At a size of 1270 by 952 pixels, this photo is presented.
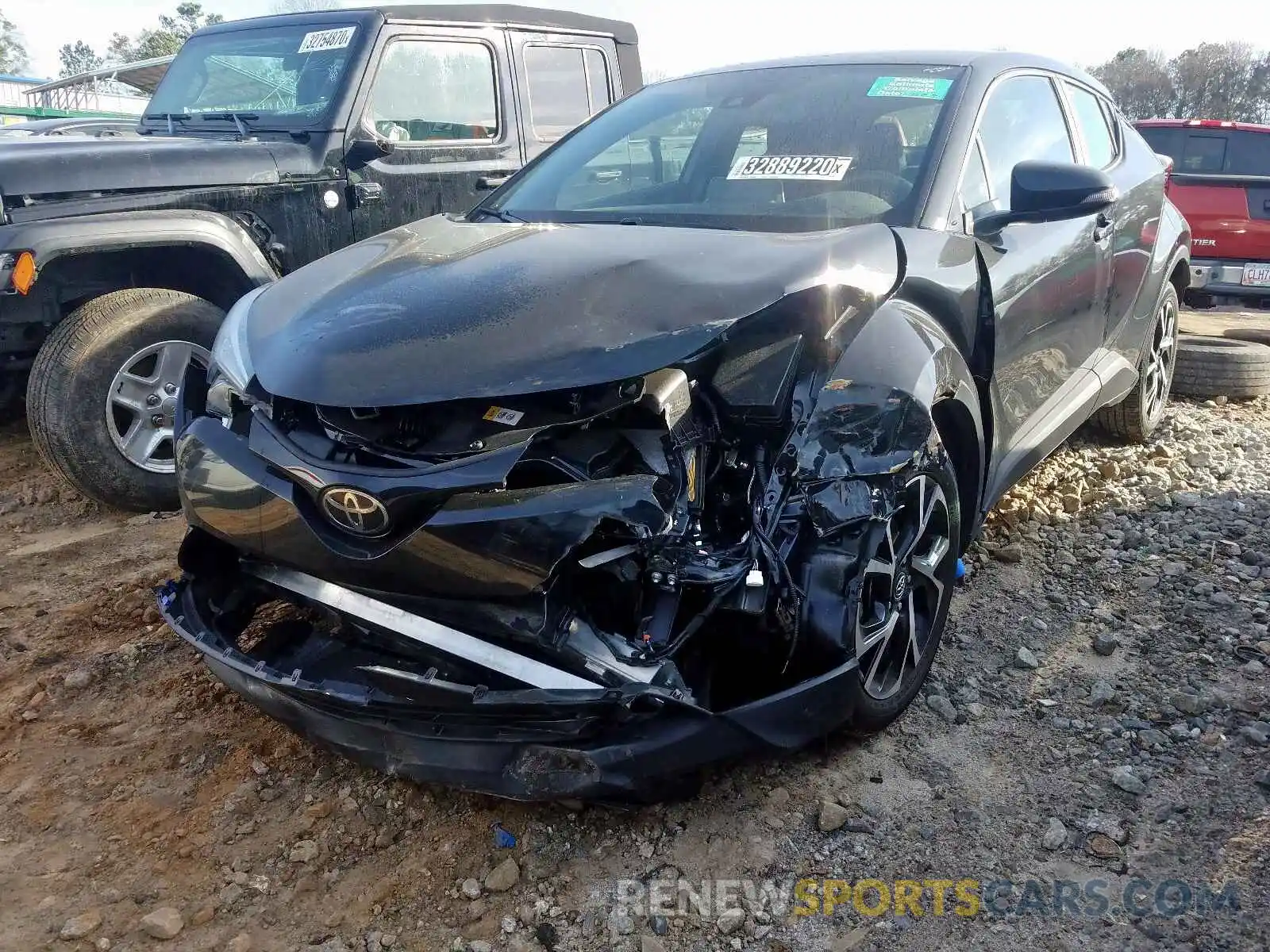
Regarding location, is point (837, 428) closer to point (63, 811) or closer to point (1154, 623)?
point (1154, 623)

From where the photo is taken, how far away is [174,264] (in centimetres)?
436

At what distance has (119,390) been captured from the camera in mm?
4043

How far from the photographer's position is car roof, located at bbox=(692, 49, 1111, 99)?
3270 mm

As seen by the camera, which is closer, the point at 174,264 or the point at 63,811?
the point at 63,811

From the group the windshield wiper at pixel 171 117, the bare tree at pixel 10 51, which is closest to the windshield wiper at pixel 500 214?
the windshield wiper at pixel 171 117

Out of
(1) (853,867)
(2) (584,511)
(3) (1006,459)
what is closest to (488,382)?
(2) (584,511)

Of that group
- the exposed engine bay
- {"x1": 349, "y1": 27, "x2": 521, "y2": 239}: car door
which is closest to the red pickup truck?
{"x1": 349, "y1": 27, "x2": 521, "y2": 239}: car door

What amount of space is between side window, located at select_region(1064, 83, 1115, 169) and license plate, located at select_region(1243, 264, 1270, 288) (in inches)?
168

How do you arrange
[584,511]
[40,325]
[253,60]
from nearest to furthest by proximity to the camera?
[584,511], [40,325], [253,60]

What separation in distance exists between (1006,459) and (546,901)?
1.92 metres

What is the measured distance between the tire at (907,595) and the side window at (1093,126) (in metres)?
1.97

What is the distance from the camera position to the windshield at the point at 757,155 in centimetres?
291

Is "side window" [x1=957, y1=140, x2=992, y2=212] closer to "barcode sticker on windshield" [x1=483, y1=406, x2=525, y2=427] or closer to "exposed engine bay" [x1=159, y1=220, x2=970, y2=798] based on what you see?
"exposed engine bay" [x1=159, y1=220, x2=970, y2=798]

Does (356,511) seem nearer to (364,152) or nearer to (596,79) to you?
(364,152)
